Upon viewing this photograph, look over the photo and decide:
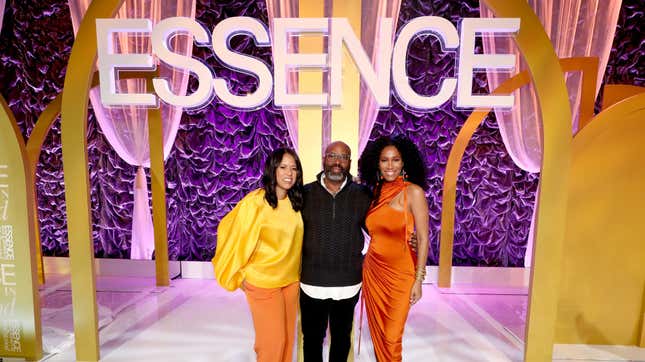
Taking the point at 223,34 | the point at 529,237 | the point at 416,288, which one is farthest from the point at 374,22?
the point at 529,237

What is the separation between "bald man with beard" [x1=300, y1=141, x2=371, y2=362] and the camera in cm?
178

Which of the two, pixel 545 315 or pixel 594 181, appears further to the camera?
pixel 594 181

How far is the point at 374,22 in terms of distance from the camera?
3.35 metres

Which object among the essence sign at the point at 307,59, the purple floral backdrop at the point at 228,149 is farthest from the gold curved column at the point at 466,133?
the essence sign at the point at 307,59

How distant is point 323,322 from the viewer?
1.87 meters

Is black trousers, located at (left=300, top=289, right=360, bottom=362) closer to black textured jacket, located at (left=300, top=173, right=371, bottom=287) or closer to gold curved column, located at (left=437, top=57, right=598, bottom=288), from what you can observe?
black textured jacket, located at (left=300, top=173, right=371, bottom=287)

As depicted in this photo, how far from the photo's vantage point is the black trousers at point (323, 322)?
1848 millimetres

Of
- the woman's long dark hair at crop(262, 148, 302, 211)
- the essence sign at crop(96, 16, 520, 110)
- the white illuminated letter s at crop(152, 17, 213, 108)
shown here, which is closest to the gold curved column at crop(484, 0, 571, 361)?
the essence sign at crop(96, 16, 520, 110)

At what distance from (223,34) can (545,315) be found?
8.79ft

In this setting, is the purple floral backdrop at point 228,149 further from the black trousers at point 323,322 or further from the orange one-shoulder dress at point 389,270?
the black trousers at point 323,322

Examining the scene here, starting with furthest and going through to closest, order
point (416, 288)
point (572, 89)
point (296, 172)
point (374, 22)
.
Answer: point (572, 89), point (374, 22), point (416, 288), point (296, 172)

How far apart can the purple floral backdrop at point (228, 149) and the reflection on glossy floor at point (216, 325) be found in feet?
2.09

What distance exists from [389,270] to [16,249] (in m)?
2.43

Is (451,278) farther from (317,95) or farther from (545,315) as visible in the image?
(317,95)
